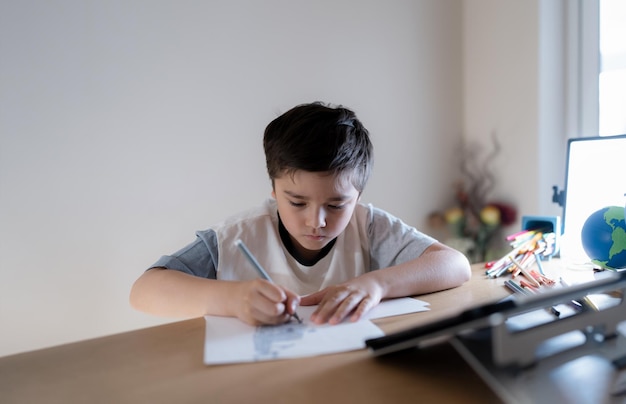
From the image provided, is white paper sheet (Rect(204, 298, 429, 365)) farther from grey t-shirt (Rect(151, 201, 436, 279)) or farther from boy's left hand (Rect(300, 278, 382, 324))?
grey t-shirt (Rect(151, 201, 436, 279))

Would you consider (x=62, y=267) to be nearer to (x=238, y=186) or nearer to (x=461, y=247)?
(x=238, y=186)

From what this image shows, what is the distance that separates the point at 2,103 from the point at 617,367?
1.39m

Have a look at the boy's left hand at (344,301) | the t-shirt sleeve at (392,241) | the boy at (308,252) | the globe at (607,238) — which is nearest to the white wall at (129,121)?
the boy at (308,252)

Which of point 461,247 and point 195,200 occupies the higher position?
point 195,200

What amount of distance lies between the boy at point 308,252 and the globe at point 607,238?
26cm

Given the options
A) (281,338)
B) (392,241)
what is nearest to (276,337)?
(281,338)

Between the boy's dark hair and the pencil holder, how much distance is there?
1.54 feet

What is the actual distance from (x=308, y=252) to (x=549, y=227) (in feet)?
1.92

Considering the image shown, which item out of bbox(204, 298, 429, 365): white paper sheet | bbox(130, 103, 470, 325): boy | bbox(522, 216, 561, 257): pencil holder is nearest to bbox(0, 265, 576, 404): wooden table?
bbox(204, 298, 429, 365): white paper sheet

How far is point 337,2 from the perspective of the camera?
169 centimetres

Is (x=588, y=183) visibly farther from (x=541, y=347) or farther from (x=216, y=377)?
(x=216, y=377)

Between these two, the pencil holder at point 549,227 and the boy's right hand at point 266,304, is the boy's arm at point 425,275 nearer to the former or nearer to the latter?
the boy's right hand at point 266,304

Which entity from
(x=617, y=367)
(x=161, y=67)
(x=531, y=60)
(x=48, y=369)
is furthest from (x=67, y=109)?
Result: (x=531, y=60)

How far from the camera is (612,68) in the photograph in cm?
149
